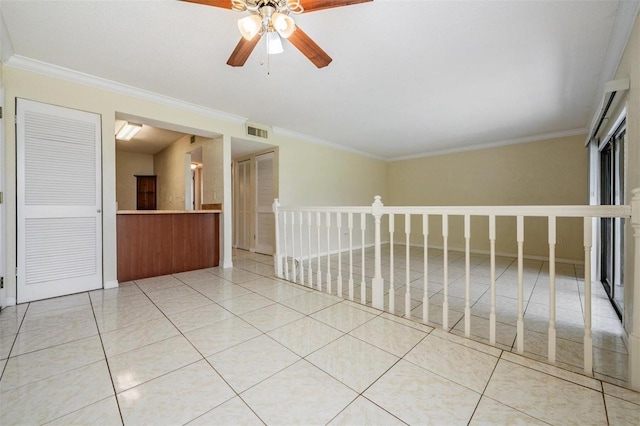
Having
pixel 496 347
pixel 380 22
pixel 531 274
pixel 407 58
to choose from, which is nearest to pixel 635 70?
pixel 407 58

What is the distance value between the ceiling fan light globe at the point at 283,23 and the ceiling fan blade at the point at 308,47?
6cm

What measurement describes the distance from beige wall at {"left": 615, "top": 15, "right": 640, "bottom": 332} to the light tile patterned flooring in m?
0.98

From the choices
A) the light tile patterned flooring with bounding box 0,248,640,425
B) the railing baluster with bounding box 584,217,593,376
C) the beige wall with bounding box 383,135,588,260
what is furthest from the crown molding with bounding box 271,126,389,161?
the railing baluster with bounding box 584,217,593,376

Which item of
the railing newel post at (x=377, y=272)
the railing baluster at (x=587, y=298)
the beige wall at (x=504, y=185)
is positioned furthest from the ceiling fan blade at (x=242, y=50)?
the beige wall at (x=504, y=185)

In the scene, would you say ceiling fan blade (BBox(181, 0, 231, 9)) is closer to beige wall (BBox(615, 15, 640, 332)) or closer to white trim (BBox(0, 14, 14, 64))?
white trim (BBox(0, 14, 14, 64))

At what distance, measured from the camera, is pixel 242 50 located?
1.92 m

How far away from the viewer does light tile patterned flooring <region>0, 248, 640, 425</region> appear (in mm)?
1137

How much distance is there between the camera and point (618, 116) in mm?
2391

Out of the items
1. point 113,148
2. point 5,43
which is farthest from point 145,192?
point 5,43

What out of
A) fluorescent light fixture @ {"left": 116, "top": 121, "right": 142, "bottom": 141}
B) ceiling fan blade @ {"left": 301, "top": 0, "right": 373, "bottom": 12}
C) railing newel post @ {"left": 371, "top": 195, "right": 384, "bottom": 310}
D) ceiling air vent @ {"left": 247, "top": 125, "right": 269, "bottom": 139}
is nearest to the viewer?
ceiling fan blade @ {"left": 301, "top": 0, "right": 373, "bottom": 12}

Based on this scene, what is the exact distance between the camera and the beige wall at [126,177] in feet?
21.4

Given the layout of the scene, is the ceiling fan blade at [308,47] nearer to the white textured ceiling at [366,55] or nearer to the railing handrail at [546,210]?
the white textured ceiling at [366,55]

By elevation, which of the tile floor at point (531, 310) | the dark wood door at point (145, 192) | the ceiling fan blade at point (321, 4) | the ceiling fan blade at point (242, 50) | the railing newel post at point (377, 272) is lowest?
the tile floor at point (531, 310)

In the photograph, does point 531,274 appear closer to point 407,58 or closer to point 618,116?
point 618,116
